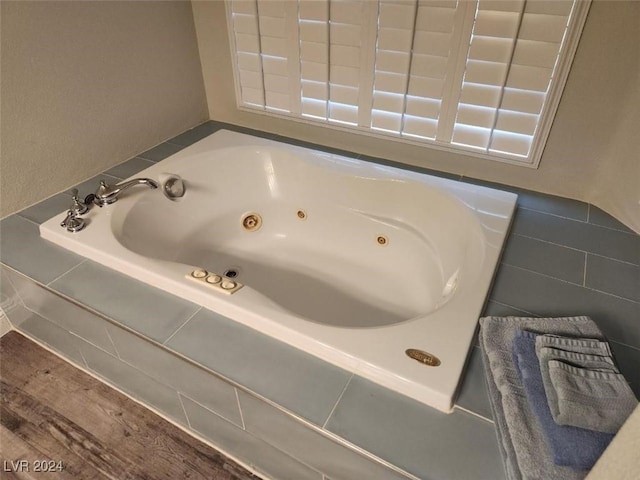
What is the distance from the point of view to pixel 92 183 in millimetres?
1770

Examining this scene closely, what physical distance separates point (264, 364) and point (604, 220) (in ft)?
4.26

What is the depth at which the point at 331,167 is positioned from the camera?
5.98 ft

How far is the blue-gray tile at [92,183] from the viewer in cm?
172

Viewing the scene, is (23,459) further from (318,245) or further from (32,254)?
(318,245)

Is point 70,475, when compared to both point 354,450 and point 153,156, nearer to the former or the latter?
point 354,450

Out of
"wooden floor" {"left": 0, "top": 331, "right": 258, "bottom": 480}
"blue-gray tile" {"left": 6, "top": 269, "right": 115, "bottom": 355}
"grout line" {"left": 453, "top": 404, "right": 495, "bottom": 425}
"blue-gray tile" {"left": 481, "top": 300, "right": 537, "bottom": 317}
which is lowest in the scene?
"wooden floor" {"left": 0, "top": 331, "right": 258, "bottom": 480}

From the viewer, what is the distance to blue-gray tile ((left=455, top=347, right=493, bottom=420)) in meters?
0.94

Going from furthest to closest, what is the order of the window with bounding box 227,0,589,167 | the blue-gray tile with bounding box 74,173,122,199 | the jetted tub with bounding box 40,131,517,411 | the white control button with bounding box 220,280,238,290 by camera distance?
the blue-gray tile with bounding box 74,173,122,199 → the window with bounding box 227,0,589,167 → the white control button with bounding box 220,280,238,290 → the jetted tub with bounding box 40,131,517,411

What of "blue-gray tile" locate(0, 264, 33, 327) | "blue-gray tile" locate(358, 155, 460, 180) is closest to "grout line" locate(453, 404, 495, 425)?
"blue-gray tile" locate(358, 155, 460, 180)

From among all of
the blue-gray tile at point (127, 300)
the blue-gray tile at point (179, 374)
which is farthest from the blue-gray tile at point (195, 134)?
the blue-gray tile at point (179, 374)

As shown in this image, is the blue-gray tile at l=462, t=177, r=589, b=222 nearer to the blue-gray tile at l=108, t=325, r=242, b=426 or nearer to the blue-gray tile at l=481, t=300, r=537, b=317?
the blue-gray tile at l=481, t=300, r=537, b=317

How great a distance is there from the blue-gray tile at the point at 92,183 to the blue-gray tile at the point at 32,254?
0.24m

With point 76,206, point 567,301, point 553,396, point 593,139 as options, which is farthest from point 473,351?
point 76,206

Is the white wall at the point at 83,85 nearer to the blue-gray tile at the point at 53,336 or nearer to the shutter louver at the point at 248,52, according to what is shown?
the shutter louver at the point at 248,52
